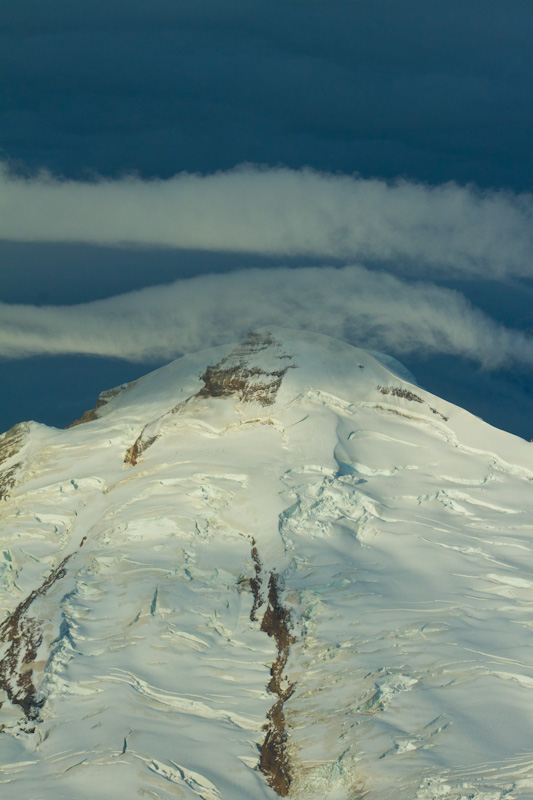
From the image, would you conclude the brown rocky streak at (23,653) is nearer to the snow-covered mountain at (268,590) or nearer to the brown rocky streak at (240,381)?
the snow-covered mountain at (268,590)

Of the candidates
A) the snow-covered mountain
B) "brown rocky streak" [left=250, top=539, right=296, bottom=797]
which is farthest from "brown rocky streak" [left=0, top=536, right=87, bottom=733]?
"brown rocky streak" [left=250, top=539, right=296, bottom=797]

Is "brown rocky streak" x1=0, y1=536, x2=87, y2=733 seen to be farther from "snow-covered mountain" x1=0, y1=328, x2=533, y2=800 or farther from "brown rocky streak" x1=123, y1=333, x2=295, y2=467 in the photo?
"brown rocky streak" x1=123, y1=333, x2=295, y2=467

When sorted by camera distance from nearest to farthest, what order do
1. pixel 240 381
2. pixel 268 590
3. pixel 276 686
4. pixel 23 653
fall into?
pixel 276 686, pixel 23 653, pixel 268 590, pixel 240 381

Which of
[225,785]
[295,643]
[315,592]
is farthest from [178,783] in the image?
[315,592]

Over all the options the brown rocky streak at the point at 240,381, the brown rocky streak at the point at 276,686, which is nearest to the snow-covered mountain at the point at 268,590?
the brown rocky streak at the point at 276,686

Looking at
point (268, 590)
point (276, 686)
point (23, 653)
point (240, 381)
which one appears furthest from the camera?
point (240, 381)

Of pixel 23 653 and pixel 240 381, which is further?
pixel 240 381

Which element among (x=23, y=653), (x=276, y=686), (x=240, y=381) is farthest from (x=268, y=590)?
(x=240, y=381)

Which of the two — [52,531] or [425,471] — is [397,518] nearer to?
[425,471]

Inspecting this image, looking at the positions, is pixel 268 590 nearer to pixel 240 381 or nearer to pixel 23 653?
pixel 23 653

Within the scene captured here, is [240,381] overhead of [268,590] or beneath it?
overhead
